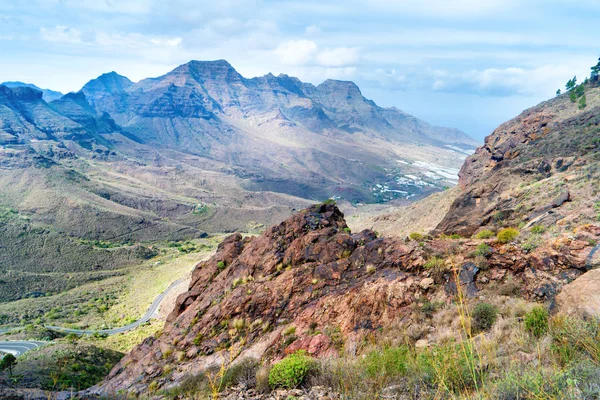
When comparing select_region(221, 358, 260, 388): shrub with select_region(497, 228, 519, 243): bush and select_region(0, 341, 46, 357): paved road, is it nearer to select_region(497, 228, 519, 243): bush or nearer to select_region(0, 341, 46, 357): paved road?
select_region(497, 228, 519, 243): bush

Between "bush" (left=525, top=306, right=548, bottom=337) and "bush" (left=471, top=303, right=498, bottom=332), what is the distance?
1.07 meters

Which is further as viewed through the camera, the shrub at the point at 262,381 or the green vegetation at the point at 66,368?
the green vegetation at the point at 66,368

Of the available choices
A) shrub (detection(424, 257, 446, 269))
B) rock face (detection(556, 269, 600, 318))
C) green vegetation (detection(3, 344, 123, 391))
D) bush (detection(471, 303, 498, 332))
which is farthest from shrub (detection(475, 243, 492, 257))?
green vegetation (detection(3, 344, 123, 391))

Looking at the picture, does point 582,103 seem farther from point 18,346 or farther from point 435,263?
point 18,346

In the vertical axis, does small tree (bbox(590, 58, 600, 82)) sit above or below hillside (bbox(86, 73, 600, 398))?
above

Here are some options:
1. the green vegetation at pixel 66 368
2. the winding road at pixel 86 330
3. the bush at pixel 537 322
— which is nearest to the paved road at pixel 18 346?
the winding road at pixel 86 330

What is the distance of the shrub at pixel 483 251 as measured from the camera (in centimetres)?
1026

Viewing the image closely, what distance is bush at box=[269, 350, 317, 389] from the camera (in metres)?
6.51

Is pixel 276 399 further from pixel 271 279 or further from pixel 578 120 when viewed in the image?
pixel 578 120

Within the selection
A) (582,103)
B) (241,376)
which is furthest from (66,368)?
(582,103)

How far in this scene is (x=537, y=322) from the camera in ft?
21.3

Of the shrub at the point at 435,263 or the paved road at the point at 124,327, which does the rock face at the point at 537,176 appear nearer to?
the shrub at the point at 435,263

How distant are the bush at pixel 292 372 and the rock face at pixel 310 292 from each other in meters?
1.40

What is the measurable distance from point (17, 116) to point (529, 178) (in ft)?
741
